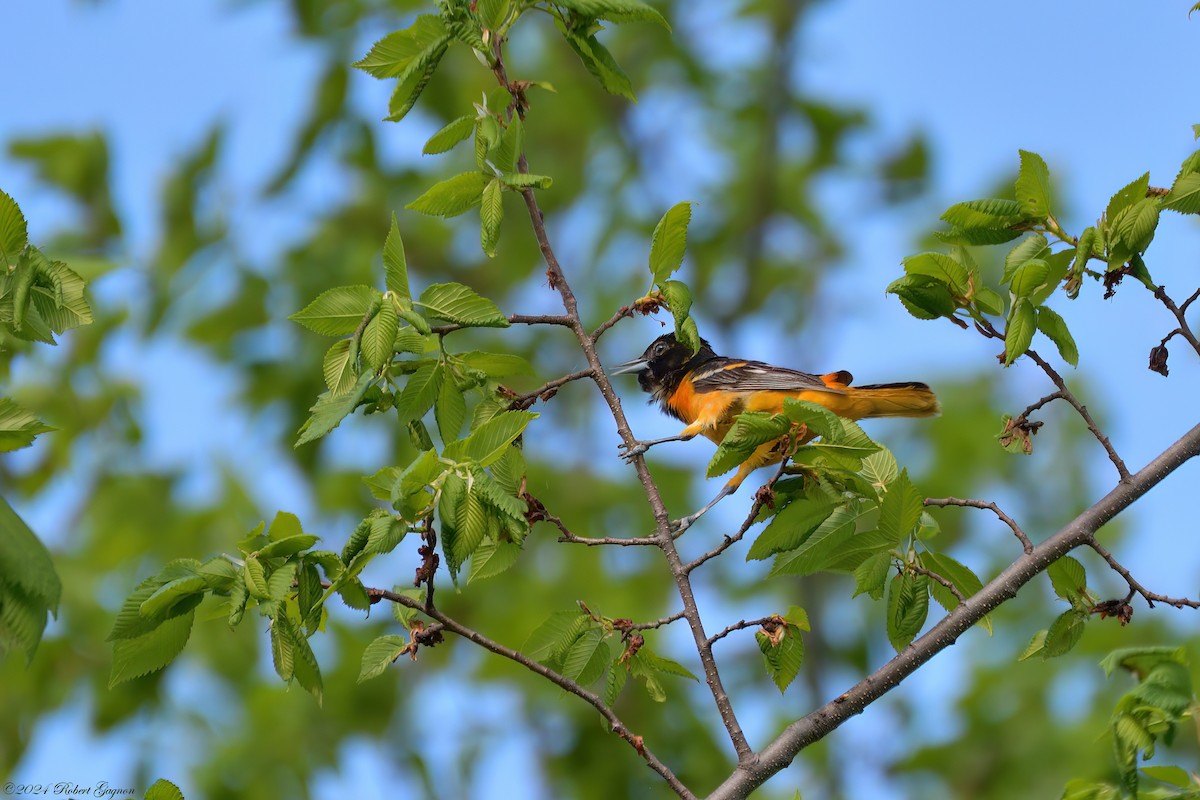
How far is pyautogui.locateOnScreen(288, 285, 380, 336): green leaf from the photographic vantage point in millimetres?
2562

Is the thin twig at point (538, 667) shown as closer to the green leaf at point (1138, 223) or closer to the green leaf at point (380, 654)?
the green leaf at point (380, 654)

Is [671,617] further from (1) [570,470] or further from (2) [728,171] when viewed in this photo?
(2) [728,171]

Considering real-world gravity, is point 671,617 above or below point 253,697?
above

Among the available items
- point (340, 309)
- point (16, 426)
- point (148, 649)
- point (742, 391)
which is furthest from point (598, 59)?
point (742, 391)

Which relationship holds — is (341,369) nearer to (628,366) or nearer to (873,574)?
(873,574)

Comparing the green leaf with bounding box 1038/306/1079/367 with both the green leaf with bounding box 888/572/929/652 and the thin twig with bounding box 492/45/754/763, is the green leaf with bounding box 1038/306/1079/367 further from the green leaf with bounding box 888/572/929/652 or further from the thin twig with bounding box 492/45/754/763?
the thin twig with bounding box 492/45/754/763

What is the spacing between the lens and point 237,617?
91.1 inches

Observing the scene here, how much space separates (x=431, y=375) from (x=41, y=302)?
0.83 m

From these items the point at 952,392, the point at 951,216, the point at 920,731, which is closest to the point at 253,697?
the point at 920,731

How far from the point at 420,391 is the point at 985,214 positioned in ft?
4.34

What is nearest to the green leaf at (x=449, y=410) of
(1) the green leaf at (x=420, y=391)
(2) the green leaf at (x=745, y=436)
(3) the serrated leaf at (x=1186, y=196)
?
(1) the green leaf at (x=420, y=391)

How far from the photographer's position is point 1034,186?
257 cm

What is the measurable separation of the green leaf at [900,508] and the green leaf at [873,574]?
0.09 metres

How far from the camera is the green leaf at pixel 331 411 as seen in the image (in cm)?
243
